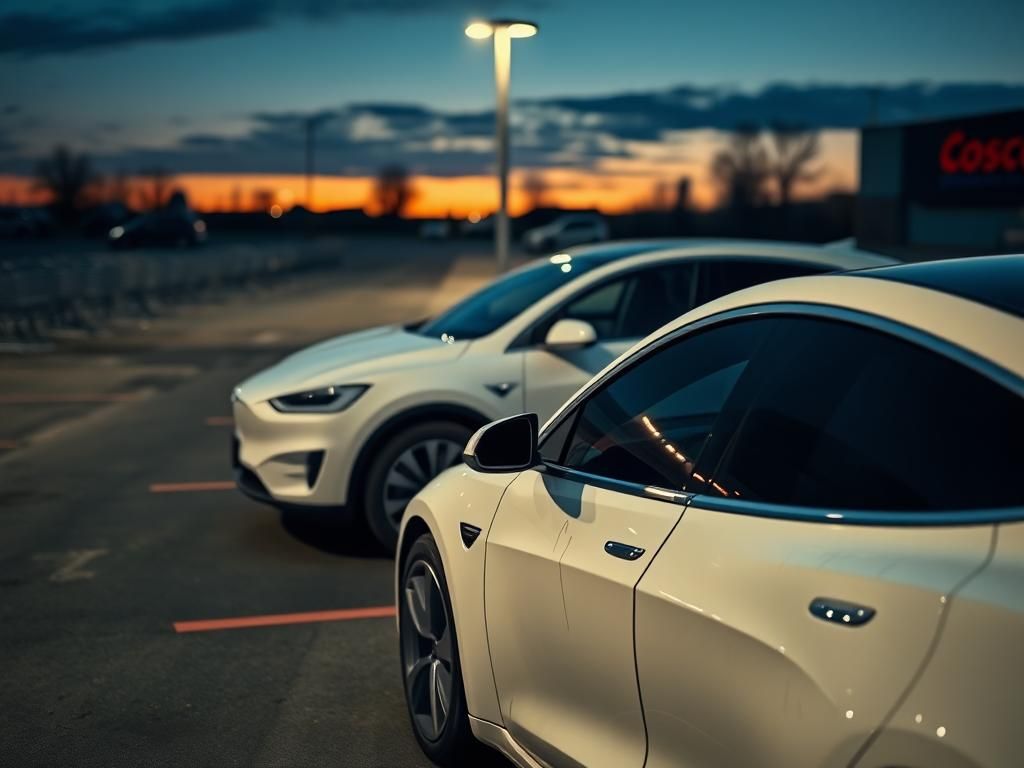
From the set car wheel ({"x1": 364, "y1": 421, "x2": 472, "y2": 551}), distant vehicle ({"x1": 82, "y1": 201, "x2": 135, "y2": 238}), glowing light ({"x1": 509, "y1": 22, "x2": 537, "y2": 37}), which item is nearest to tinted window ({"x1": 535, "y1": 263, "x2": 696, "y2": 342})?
car wheel ({"x1": 364, "y1": 421, "x2": 472, "y2": 551})

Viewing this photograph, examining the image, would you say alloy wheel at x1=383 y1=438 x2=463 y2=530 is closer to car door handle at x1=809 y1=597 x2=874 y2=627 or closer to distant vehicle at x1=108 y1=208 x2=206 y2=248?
car door handle at x1=809 y1=597 x2=874 y2=627

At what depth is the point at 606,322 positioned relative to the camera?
7789mm

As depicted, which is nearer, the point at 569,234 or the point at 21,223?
the point at 569,234

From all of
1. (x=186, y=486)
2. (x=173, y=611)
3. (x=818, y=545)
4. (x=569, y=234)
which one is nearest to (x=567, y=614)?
(x=818, y=545)

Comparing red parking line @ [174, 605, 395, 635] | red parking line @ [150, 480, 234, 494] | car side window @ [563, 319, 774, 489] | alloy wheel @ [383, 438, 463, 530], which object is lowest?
red parking line @ [150, 480, 234, 494]

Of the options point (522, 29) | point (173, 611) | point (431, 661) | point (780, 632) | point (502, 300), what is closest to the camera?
point (780, 632)

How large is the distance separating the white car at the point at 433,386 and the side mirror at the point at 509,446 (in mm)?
3405

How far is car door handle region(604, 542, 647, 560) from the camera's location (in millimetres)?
3008

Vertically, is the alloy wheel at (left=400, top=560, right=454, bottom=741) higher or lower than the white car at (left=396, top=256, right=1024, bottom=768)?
lower

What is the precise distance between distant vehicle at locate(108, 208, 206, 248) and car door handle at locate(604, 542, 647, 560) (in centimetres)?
5594

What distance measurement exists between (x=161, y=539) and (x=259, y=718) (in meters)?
3.17

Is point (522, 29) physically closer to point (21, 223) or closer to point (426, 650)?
point (426, 650)

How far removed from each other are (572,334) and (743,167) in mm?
116111

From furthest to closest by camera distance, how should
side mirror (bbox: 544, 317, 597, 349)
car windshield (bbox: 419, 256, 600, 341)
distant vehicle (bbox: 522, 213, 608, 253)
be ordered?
1. distant vehicle (bbox: 522, 213, 608, 253)
2. car windshield (bbox: 419, 256, 600, 341)
3. side mirror (bbox: 544, 317, 597, 349)
